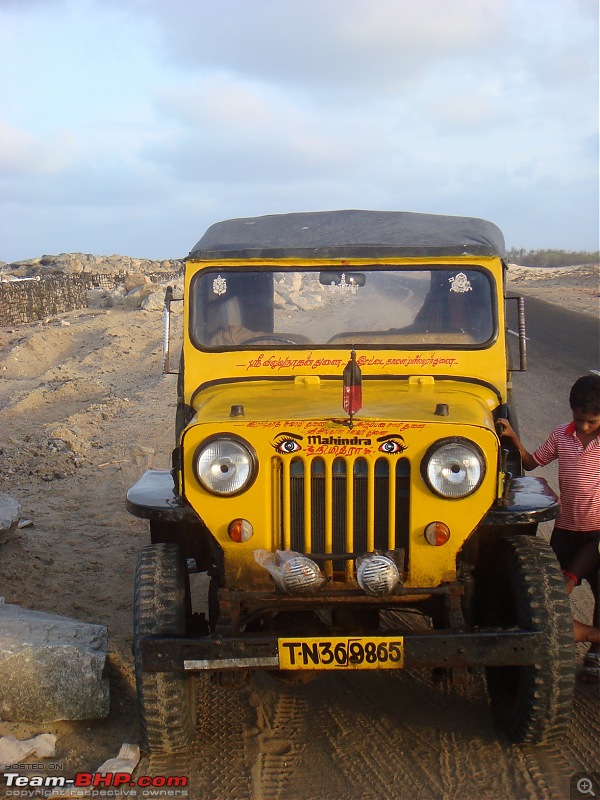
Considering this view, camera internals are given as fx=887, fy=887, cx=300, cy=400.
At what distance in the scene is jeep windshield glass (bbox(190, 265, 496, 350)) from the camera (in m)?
4.71

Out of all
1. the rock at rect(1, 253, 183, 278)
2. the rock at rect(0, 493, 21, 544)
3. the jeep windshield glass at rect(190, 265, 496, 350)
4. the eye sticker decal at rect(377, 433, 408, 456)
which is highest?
the rock at rect(1, 253, 183, 278)

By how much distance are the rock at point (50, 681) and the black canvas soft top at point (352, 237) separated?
212 centimetres

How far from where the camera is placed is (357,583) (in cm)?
356

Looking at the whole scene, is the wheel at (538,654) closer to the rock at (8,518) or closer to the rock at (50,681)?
the rock at (50,681)

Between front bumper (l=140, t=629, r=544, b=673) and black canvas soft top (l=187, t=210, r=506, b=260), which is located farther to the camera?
black canvas soft top (l=187, t=210, r=506, b=260)

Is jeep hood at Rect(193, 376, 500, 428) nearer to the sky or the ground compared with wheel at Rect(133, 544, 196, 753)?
nearer to the sky

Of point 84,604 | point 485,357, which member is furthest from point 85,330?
point 485,357

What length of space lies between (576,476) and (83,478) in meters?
5.36

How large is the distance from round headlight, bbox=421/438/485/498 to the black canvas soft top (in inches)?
54.8

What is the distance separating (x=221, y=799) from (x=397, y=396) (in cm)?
192

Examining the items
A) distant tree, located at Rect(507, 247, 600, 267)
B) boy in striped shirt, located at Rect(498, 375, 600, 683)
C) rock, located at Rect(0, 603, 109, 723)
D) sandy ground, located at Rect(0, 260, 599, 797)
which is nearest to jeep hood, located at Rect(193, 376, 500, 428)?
boy in striped shirt, located at Rect(498, 375, 600, 683)

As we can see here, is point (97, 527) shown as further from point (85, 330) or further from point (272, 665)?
point (85, 330)

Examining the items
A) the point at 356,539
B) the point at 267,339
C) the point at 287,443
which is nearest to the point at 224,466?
the point at 287,443

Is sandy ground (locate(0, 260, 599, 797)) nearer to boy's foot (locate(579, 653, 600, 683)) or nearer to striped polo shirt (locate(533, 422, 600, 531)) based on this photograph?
boy's foot (locate(579, 653, 600, 683))
